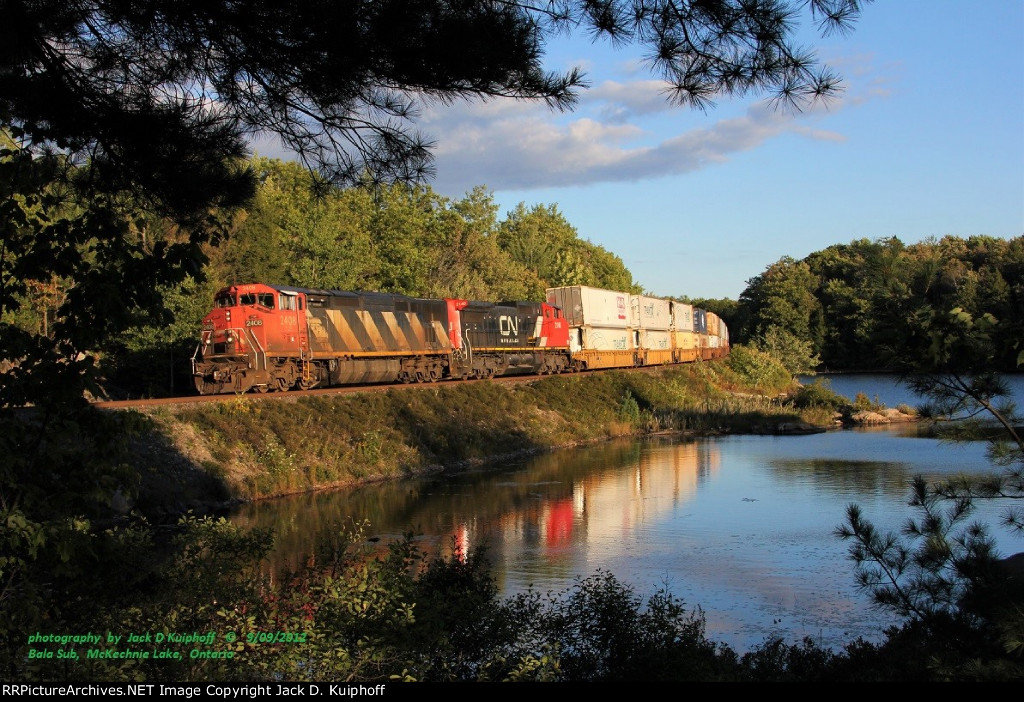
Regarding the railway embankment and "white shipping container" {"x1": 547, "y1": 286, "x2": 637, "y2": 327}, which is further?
"white shipping container" {"x1": 547, "y1": 286, "x2": 637, "y2": 327}

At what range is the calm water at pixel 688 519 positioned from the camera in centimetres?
1377

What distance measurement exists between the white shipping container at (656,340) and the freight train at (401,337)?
15 centimetres

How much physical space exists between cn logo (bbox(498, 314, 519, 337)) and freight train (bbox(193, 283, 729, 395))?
48mm

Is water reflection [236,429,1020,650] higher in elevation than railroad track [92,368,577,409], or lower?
lower

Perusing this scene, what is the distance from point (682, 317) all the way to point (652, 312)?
7687mm

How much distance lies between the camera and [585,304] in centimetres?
4688

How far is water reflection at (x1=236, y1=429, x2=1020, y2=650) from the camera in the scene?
13797 mm

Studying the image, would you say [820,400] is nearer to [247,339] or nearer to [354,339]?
[354,339]

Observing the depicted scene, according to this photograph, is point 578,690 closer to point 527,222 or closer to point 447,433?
point 447,433

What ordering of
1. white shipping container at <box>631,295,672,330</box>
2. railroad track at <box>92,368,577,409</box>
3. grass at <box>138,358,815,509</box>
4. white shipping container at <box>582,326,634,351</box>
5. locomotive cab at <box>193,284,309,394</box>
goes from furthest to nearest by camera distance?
1. white shipping container at <box>631,295,672,330</box>
2. white shipping container at <box>582,326,634,351</box>
3. locomotive cab at <box>193,284,309,394</box>
4. grass at <box>138,358,815,509</box>
5. railroad track at <box>92,368,577,409</box>

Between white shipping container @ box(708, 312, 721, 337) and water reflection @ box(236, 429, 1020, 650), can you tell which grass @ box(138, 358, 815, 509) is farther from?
white shipping container @ box(708, 312, 721, 337)

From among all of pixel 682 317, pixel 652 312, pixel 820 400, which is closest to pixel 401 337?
pixel 820 400

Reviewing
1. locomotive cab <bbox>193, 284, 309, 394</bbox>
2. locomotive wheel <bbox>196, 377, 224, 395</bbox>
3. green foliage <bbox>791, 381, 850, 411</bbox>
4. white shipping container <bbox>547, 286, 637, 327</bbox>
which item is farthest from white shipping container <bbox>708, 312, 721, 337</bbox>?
locomotive wheel <bbox>196, 377, 224, 395</bbox>

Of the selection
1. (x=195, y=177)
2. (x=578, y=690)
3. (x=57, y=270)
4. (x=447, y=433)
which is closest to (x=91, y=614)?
(x=57, y=270)
